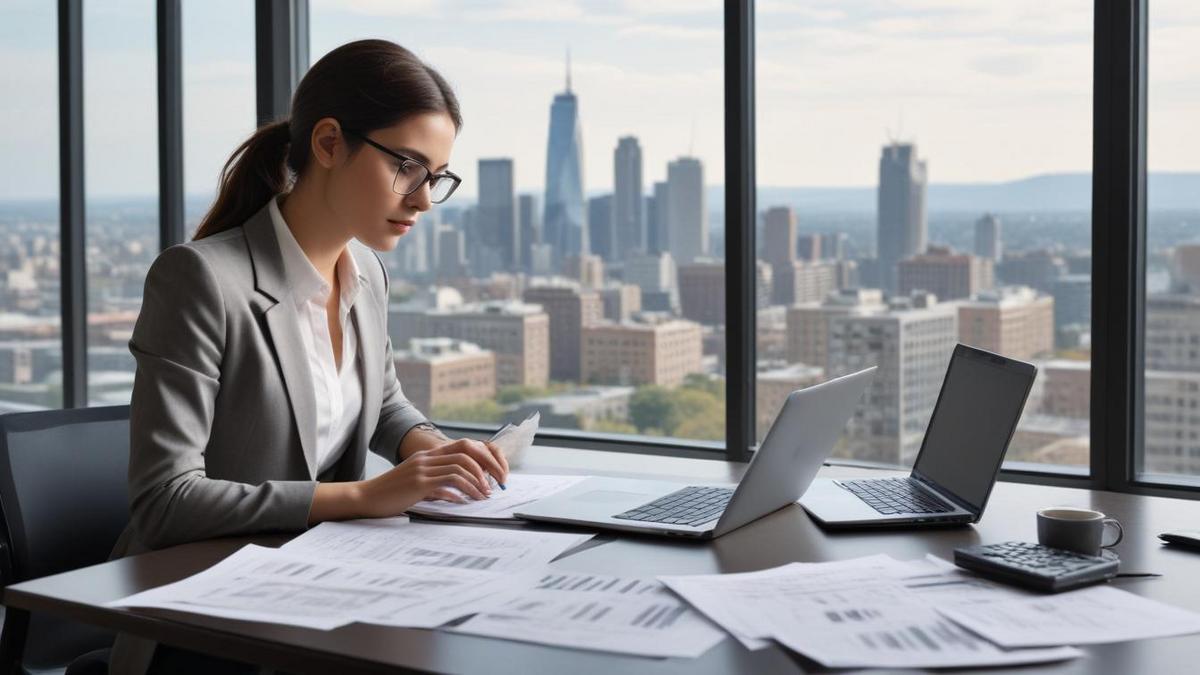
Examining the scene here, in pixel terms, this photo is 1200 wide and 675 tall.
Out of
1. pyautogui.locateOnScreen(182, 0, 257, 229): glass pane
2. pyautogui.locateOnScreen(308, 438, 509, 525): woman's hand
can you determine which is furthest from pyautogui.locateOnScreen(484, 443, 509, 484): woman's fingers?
pyautogui.locateOnScreen(182, 0, 257, 229): glass pane

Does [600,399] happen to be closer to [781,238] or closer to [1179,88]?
[781,238]

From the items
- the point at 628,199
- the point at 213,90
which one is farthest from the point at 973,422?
the point at 213,90

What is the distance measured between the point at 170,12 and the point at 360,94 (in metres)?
1.94

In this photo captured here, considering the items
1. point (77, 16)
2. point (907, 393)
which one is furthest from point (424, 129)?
point (77, 16)

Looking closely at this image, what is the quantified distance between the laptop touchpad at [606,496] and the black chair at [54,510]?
31.7 inches

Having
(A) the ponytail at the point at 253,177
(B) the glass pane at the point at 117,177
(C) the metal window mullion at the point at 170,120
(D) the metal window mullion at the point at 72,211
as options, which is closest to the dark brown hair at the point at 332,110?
(A) the ponytail at the point at 253,177

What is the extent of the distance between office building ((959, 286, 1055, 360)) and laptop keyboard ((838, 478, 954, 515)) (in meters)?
0.58

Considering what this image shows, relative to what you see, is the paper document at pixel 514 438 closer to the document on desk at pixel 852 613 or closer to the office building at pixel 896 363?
the document on desk at pixel 852 613

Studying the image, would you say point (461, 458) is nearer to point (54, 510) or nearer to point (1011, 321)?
point (54, 510)

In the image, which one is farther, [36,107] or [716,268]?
[36,107]

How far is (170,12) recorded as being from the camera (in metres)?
3.48

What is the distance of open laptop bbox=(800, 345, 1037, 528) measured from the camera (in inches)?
64.8

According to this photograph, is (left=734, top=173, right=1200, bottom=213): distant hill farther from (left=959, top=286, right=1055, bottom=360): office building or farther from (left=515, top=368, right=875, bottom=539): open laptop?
(left=515, top=368, right=875, bottom=539): open laptop

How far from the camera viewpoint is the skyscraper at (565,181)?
291cm
